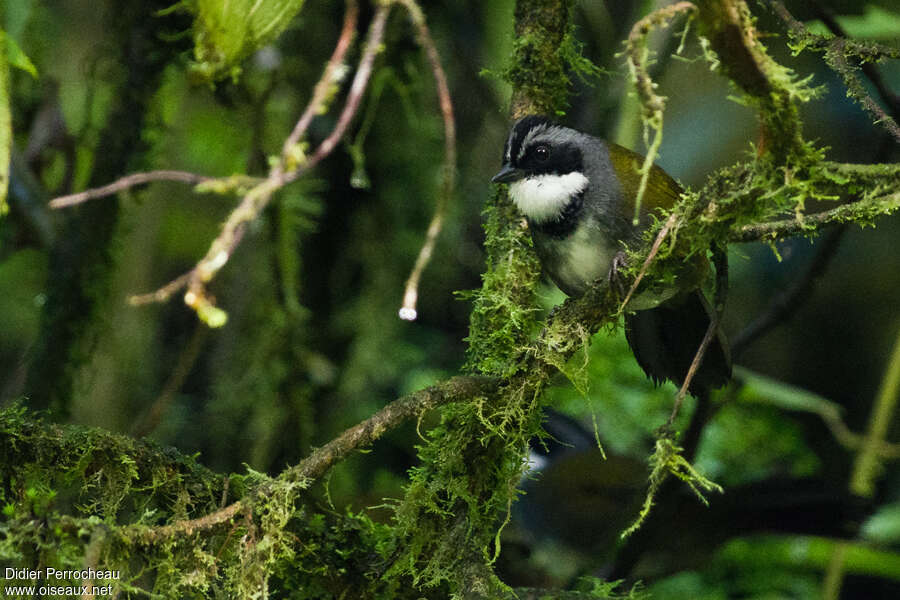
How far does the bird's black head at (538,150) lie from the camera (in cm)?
229

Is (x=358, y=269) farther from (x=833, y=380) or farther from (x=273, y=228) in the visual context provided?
(x=833, y=380)

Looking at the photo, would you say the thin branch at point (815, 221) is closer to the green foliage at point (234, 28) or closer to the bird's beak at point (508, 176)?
the bird's beak at point (508, 176)

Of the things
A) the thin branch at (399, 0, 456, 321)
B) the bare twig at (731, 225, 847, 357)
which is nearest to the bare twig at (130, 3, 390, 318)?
the thin branch at (399, 0, 456, 321)

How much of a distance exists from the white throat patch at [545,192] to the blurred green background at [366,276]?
347 mm

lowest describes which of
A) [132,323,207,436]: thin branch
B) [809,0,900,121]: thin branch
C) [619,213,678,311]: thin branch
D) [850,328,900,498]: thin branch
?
[850,328,900,498]: thin branch

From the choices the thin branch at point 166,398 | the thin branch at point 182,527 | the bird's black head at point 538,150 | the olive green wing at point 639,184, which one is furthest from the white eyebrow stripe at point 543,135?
the thin branch at point 166,398

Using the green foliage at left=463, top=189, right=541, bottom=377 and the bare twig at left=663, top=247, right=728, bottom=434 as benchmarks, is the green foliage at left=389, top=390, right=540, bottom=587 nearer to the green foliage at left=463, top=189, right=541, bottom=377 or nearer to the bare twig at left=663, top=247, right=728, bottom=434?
the green foliage at left=463, top=189, right=541, bottom=377

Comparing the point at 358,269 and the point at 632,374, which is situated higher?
the point at 358,269

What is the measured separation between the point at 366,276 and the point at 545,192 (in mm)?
1730

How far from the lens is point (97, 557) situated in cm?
139

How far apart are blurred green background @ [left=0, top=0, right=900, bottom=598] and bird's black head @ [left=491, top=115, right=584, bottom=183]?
310mm

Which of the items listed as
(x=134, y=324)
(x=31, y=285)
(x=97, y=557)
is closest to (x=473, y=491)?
(x=97, y=557)

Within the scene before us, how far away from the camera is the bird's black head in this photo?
7.53 ft

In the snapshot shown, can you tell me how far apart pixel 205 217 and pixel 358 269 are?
5.34ft
